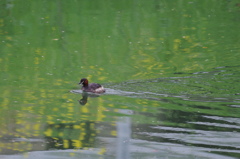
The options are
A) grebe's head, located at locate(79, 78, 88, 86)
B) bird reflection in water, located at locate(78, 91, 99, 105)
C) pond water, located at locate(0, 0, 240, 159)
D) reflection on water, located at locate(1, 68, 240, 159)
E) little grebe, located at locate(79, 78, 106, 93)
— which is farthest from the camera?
grebe's head, located at locate(79, 78, 88, 86)

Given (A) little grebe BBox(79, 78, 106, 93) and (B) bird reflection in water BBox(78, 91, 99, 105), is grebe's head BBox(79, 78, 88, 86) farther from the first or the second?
(B) bird reflection in water BBox(78, 91, 99, 105)

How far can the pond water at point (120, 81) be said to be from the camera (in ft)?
30.9

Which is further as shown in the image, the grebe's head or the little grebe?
the grebe's head

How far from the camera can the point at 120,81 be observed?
46.1 ft

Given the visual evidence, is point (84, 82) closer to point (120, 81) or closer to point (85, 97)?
point (85, 97)

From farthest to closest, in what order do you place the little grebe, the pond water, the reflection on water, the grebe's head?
1. the grebe's head
2. the little grebe
3. the pond water
4. the reflection on water

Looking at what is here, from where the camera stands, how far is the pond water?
9.41 m

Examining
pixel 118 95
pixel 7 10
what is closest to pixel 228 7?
pixel 7 10

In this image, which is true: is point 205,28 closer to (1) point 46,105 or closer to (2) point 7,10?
(2) point 7,10

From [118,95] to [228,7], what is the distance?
15.7m

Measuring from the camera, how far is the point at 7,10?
2548 centimetres

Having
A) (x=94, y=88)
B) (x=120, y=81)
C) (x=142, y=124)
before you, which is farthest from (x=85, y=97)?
(x=142, y=124)

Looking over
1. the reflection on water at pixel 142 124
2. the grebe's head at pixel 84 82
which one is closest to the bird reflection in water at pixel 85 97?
the reflection on water at pixel 142 124

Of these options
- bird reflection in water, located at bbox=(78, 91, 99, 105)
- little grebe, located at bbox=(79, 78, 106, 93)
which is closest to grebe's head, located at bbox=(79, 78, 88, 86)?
little grebe, located at bbox=(79, 78, 106, 93)
